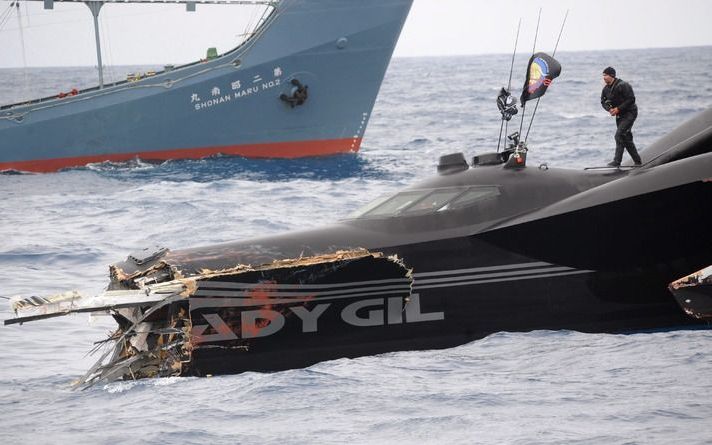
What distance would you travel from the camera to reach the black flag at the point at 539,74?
1505 cm

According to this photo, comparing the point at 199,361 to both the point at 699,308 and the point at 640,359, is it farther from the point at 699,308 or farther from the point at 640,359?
the point at 699,308

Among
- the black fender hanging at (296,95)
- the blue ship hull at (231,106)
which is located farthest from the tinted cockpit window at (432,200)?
the blue ship hull at (231,106)

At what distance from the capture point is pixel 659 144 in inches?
612

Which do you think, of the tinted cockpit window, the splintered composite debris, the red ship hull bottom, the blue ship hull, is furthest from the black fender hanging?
the splintered composite debris

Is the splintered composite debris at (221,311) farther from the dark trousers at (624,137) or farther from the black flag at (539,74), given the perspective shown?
the dark trousers at (624,137)

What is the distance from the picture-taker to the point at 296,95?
37.0m

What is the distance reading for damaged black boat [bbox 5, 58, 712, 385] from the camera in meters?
12.1

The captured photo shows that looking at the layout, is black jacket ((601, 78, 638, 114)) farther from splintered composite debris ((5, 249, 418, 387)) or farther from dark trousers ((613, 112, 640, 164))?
splintered composite debris ((5, 249, 418, 387))

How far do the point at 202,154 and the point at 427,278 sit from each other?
1013 inches

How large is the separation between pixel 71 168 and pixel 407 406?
27.7m

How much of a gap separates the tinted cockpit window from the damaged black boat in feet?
0.08

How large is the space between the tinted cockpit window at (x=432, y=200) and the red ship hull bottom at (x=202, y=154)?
2395 cm

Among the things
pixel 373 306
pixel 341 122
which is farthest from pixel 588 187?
pixel 341 122

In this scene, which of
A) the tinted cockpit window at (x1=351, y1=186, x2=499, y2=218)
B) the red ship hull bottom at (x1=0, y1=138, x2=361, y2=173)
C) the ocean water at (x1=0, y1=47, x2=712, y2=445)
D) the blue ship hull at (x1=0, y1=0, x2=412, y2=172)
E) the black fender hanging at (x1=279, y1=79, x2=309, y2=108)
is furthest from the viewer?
the black fender hanging at (x1=279, y1=79, x2=309, y2=108)
